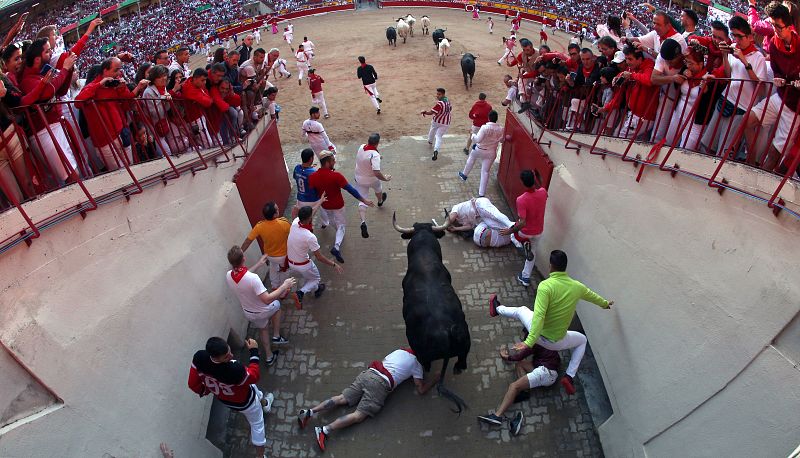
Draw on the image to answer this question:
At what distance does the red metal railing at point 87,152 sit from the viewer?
→ 4582 millimetres

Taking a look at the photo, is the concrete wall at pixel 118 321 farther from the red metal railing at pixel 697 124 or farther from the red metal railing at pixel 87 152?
the red metal railing at pixel 697 124

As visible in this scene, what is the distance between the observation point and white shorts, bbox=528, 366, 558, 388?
5.50 metres

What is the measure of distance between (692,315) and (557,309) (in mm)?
1232

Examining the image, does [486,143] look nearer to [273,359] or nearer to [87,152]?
[273,359]

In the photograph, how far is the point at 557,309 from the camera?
5.02 m

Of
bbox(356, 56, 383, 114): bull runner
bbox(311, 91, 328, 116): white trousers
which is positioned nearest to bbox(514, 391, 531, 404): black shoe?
bbox(356, 56, 383, 114): bull runner

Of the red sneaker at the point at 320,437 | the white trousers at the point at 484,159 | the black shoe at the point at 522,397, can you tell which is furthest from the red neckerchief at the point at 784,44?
the red sneaker at the point at 320,437

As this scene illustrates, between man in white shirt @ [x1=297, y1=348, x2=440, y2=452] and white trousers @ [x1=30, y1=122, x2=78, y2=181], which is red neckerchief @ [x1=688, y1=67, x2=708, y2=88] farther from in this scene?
white trousers @ [x1=30, y1=122, x2=78, y2=181]

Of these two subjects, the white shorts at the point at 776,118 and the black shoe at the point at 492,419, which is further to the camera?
the black shoe at the point at 492,419

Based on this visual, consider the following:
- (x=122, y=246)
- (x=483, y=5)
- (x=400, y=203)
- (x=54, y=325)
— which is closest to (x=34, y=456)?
(x=54, y=325)

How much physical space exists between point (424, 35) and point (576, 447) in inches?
968

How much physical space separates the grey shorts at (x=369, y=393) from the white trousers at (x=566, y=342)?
65.0 inches

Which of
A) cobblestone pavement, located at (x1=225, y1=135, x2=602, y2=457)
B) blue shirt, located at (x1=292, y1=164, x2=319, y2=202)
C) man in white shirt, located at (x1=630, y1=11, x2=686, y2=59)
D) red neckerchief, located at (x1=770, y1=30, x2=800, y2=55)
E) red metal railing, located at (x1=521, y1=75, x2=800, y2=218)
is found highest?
red neckerchief, located at (x1=770, y1=30, x2=800, y2=55)

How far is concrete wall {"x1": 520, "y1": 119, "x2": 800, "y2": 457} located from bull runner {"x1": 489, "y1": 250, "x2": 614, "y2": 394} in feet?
1.72
